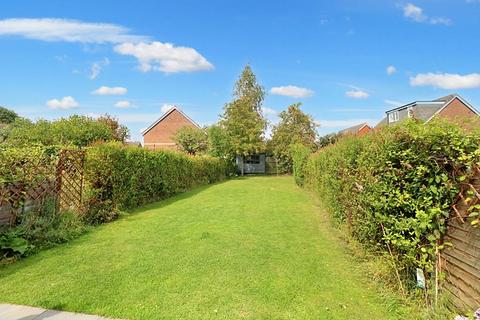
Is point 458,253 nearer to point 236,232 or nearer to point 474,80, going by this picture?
point 236,232

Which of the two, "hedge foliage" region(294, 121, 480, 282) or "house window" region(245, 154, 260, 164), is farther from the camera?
"house window" region(245, 154, 260, 164)

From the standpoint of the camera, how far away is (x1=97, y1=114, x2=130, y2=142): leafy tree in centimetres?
2861

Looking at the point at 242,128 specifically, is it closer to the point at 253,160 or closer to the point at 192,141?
the point at 192,141

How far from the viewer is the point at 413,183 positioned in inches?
144

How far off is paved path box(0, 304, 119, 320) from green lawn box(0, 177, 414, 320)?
12cm

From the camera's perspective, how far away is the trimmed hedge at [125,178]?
848 cm

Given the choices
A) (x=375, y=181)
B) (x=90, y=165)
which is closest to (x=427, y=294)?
(x=375, y=181)

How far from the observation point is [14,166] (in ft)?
19.3

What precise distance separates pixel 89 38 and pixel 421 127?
1175 centimetres

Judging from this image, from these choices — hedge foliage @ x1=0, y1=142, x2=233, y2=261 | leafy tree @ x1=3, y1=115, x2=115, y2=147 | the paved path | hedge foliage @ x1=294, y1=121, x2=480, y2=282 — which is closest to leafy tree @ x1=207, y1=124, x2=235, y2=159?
leafy tree @ x1=3, y1=115, x2=115, y2=147

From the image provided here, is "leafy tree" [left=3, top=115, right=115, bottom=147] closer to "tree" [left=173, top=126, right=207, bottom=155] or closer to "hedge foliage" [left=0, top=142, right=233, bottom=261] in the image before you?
"hedge foliage" [left=0, top=142, right=233, bottom=261]

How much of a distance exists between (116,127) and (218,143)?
1042 cm

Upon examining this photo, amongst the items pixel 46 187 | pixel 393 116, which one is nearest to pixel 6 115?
pixel 46 187

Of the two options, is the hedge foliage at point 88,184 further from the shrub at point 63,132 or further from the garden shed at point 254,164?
the garden shed at point 254,164
